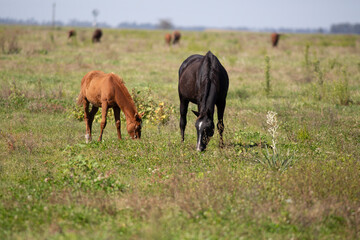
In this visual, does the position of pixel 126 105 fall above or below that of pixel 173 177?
above

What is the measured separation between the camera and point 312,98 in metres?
14.7

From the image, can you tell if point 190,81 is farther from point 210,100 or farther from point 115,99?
point 115,99

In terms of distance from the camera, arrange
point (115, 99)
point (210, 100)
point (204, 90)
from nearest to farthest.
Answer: point (210, 100)
point (204, 90)
point (115, 99)

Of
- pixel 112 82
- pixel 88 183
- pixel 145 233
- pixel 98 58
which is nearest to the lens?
pixel 145 233

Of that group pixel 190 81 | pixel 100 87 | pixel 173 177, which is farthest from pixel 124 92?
pixel 173 177

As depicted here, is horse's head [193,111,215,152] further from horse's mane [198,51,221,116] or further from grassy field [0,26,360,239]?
grassy field [0,26,360,239]

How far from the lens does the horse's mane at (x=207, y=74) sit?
778 centimetres

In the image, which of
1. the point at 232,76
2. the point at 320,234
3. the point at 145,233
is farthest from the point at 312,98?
the point at 145,233

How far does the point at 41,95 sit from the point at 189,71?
260 inches

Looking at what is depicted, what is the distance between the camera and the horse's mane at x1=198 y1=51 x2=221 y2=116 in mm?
→ 7781

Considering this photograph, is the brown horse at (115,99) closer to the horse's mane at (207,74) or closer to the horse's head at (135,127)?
the horse's head at (135,127)

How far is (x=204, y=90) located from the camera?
790cm

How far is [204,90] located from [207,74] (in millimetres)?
407

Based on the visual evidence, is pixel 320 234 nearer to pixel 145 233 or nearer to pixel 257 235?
pixel 257 235
